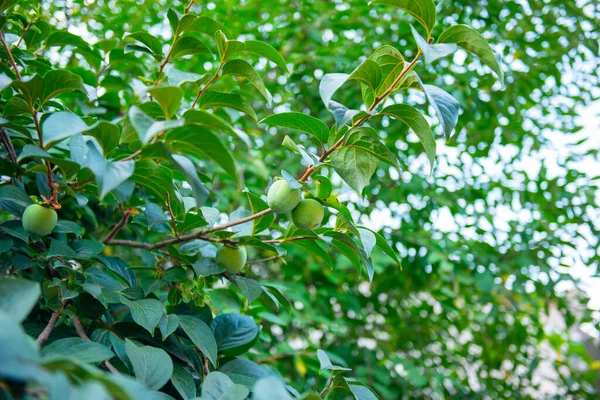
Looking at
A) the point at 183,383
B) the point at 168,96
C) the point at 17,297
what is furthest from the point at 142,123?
the point at 183,383

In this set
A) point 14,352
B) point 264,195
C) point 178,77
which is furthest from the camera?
point 264,195

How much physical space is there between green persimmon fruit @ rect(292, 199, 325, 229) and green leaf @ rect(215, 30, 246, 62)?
0.62 ft

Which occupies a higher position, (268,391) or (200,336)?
(268,391)

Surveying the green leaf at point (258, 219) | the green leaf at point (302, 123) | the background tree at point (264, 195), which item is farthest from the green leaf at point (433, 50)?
the green leaf at point (258, 219)

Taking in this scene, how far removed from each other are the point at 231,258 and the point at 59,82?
26 centimetres

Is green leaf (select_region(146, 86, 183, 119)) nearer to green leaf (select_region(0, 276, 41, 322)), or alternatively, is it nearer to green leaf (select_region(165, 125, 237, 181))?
green leaf (select_region(165, 125, 237, 181))

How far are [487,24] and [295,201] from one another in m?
1.16

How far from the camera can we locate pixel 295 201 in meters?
0.49

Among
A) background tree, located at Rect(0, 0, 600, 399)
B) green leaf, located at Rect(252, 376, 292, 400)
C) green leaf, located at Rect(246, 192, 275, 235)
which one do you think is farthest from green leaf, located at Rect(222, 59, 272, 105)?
green leaf, located at Rect(252, 376, 292, 400)

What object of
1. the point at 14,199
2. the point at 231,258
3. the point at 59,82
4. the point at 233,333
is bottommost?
the point at 233,333

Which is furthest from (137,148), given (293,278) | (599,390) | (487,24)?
(599,390)

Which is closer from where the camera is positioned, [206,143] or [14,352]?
[14,352]

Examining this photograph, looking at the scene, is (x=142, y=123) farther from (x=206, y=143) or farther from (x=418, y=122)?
(x=418, y=122)

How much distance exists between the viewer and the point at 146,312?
0.47 metres
